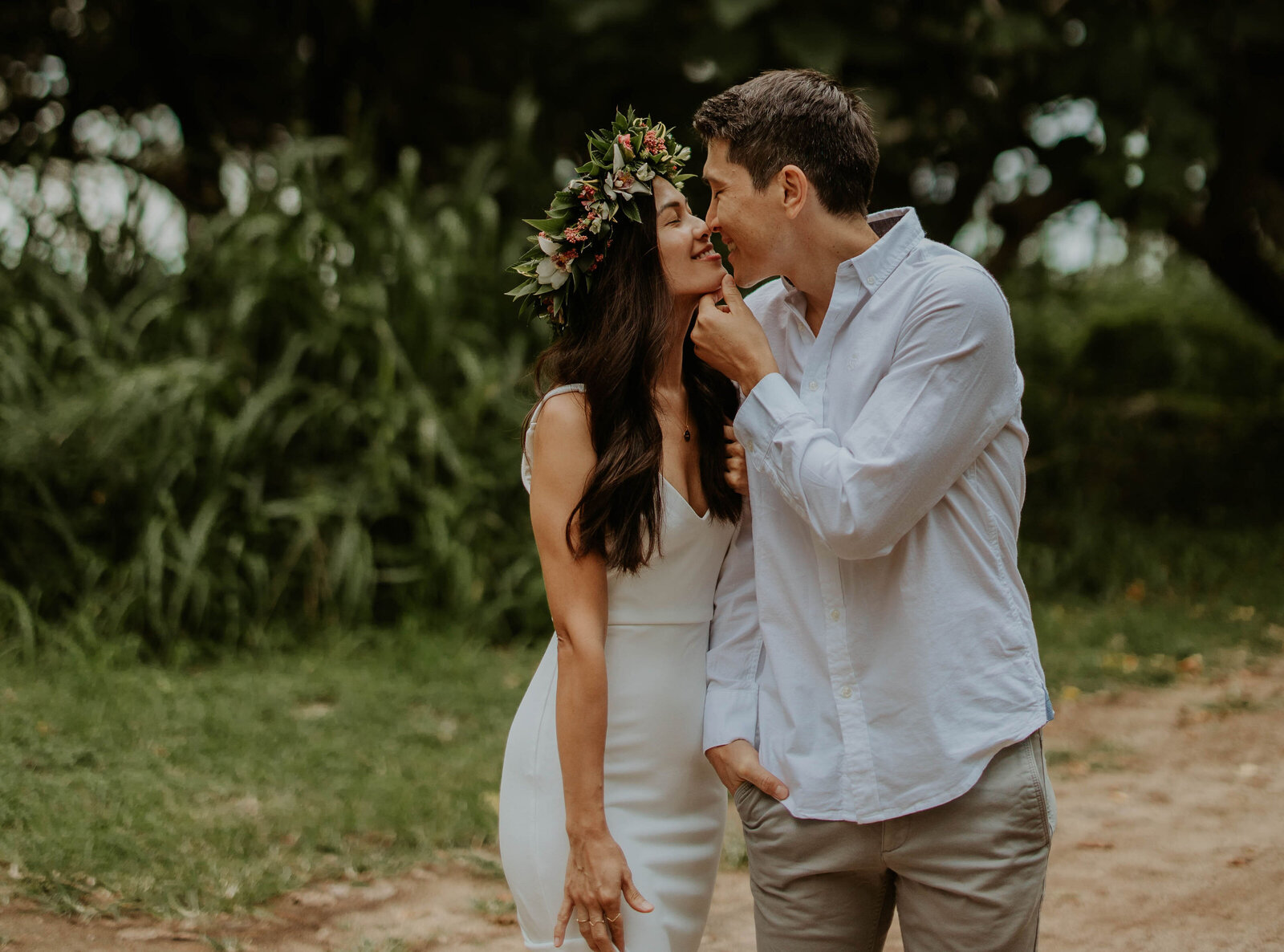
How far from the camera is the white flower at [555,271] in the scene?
8.34 feet

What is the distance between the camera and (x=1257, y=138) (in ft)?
24.0

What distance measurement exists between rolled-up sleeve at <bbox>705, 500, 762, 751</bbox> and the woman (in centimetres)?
3

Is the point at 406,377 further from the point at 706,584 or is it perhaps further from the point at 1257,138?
the point at 1257,138

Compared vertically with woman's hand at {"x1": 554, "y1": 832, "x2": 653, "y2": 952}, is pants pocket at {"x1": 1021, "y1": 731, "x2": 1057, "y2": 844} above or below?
above

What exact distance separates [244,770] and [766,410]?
3.04 metres

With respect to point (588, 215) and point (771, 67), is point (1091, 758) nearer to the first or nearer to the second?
point (771, 67)

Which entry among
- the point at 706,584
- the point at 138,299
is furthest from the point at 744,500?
the point at 138,299

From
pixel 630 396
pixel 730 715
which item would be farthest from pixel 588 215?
pixel 730 715

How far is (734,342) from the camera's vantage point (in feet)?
7.00

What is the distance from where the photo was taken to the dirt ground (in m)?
3.38

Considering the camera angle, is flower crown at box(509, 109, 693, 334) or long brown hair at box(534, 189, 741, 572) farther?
flower crown at box(509, 109, 693, 334)

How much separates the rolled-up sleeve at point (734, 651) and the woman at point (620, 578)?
0.03 metres

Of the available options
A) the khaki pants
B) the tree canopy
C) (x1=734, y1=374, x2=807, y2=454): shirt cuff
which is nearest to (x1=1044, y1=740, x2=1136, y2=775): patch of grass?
the tree canopy

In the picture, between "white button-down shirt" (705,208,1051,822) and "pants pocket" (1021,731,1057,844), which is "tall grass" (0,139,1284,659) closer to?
"white button-down shirt" (705,208,1051,822)
